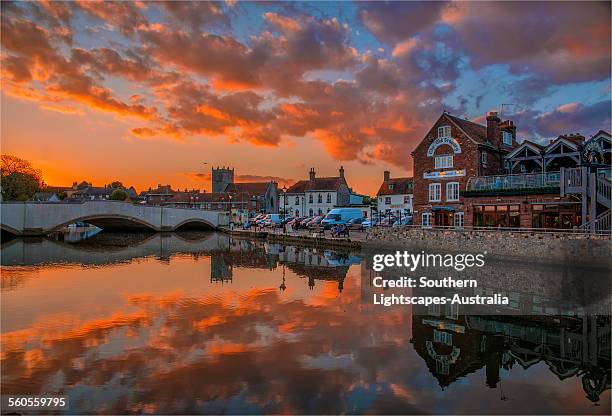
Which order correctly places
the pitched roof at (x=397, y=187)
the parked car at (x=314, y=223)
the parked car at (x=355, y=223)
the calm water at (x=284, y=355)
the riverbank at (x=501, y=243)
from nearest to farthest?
the calm water at (x=284, y=355), the riverbank at (x=501, y=243), the parked car at (x=355, y=223), the parked car at (x=314, y=223), the pitched roof at (x=397, y=187)

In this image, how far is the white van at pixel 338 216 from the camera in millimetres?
54312

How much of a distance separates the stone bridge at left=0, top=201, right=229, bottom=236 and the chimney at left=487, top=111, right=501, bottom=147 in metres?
46.8

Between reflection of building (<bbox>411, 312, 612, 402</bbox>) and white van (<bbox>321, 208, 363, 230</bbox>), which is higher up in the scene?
white van (<bbox>321, 208, 363, 230</bbox>)

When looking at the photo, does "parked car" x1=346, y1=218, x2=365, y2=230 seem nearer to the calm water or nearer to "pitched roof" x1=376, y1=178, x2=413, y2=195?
"pitched roof" x1=376, y1=178, x2=413, y2=195

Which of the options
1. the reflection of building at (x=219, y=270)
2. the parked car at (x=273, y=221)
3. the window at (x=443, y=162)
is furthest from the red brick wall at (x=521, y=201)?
the parked car at (x=273, y=221)

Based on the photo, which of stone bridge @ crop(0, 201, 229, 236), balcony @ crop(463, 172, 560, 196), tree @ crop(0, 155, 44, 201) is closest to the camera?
balcony @ crop(463, 172, 560, 196)

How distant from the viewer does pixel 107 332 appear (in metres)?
13.2

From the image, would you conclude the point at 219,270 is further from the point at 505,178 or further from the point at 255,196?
the point at 255,196

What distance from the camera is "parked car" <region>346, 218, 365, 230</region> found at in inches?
2208

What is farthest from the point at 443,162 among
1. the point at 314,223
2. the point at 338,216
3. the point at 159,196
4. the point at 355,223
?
the point at 159,196

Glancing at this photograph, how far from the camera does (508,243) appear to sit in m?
28.4

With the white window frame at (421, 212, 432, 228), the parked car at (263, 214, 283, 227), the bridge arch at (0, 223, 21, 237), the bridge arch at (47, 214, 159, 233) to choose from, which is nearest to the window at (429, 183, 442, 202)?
the white window frame at (421, 212, 432, 228)

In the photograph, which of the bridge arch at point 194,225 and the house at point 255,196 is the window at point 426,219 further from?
the house at point 255,196

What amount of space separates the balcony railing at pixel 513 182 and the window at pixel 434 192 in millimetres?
3169
